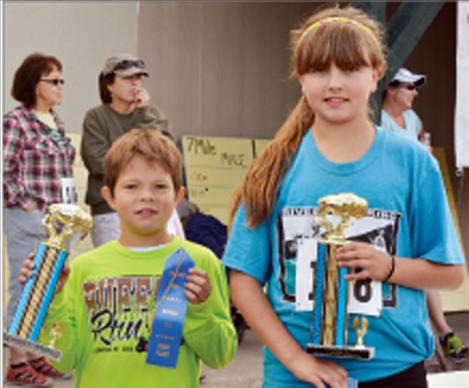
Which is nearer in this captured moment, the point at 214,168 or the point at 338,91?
the point at 338,91

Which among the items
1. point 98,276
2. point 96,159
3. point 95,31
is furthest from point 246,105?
point 98,276

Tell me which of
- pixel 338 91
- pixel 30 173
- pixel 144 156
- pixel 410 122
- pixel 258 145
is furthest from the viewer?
pixel 258 145

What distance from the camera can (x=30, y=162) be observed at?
16.4ft

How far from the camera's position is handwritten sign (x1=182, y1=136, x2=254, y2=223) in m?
7.98

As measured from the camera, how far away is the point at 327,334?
2.04 m

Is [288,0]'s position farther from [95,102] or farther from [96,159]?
[96,159]

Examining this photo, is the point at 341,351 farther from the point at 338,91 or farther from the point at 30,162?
the point at 30,162

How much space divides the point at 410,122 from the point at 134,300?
420cm

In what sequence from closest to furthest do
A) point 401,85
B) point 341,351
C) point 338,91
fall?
point 341,351 < point 338,91 < point 401,85

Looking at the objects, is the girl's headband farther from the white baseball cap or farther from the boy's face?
the white baseball cap

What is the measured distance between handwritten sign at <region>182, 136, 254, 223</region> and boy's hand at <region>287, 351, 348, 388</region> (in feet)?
18.7

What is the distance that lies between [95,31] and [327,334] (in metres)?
5.39

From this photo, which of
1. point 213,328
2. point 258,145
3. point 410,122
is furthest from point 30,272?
point 258,145

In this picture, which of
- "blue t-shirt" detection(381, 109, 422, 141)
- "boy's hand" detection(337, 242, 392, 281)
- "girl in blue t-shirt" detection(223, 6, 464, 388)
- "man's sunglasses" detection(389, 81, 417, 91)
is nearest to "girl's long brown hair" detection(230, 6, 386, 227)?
"girl in blue t-shirt" detection(223, 6, 464, 388)
